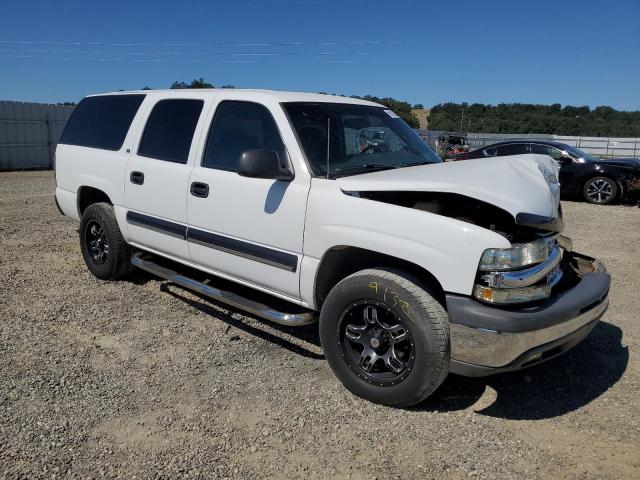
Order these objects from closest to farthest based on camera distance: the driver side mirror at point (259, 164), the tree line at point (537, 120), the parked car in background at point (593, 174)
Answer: the driver side mirror at point (259, 164)
the parked car in background at point (593, 174)
the tree line at point (537, 120)

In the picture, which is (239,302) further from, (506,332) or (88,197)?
(88,197)

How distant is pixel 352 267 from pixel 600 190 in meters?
11.0

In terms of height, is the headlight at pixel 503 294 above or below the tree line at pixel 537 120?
below

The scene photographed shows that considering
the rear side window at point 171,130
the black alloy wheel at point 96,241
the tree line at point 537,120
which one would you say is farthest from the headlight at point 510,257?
the tree line at point 537,120

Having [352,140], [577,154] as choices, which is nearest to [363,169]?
[352,140]

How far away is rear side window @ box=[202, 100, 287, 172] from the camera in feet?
12.5

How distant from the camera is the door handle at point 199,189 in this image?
13.3ft

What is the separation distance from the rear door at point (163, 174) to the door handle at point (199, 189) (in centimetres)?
10

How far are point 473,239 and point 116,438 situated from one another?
7.37 ft

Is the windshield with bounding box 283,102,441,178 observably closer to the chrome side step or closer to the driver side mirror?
the driver side mirror

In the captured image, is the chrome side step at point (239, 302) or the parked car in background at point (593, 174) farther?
the parked car in background at point (593, 174)

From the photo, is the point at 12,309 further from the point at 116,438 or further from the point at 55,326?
the point at 116,438

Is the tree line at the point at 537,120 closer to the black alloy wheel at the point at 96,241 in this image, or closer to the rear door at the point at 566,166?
the rear door at the point at 566,166

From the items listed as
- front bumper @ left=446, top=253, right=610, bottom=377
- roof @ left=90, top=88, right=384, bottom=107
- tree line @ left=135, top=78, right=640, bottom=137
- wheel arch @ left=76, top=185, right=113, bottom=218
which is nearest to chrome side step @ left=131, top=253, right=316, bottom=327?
wheel arch @ left=76, top=185, right=113, bottom=218
